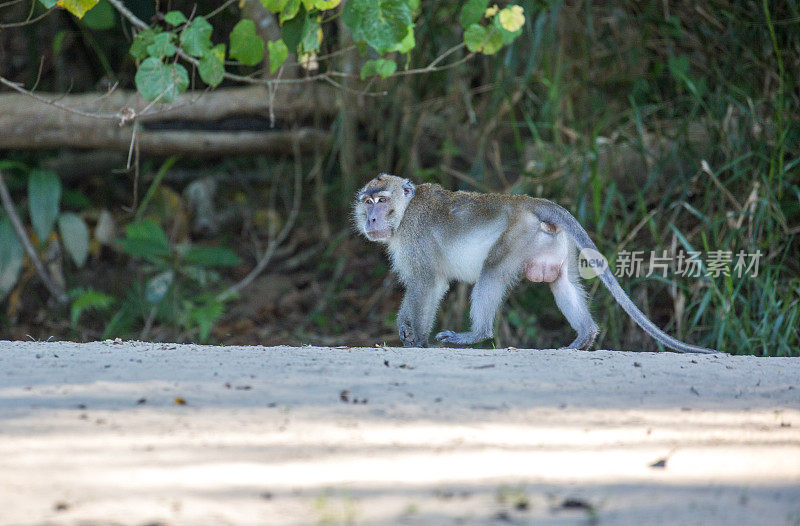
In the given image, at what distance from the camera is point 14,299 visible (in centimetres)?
855

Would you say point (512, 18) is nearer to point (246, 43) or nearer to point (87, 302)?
point (246, 43)

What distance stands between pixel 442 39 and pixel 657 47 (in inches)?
74.3

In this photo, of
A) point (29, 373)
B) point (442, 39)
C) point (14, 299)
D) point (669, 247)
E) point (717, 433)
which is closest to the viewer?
point (717, 433)

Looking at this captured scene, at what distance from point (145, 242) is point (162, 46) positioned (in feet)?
11.4

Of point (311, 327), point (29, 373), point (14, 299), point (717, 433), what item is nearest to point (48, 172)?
point (14, 299)

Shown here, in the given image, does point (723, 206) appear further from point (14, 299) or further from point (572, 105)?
point (14, 299)

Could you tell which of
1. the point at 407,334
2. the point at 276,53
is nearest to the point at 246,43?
the point at 276,53

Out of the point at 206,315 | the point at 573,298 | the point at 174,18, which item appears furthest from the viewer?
the point at 206,315

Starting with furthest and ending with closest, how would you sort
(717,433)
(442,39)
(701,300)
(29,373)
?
(442,39)
(701,300)
(29,373)
(717,433)

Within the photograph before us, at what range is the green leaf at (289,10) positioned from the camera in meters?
4.71

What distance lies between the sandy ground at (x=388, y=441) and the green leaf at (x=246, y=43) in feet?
6.65

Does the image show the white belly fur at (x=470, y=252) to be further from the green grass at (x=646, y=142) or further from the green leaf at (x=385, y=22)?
the green grass at (x=646, y=142)

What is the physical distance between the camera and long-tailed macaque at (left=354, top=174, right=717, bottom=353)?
→ 4910mm

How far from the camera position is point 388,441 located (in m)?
2.63
